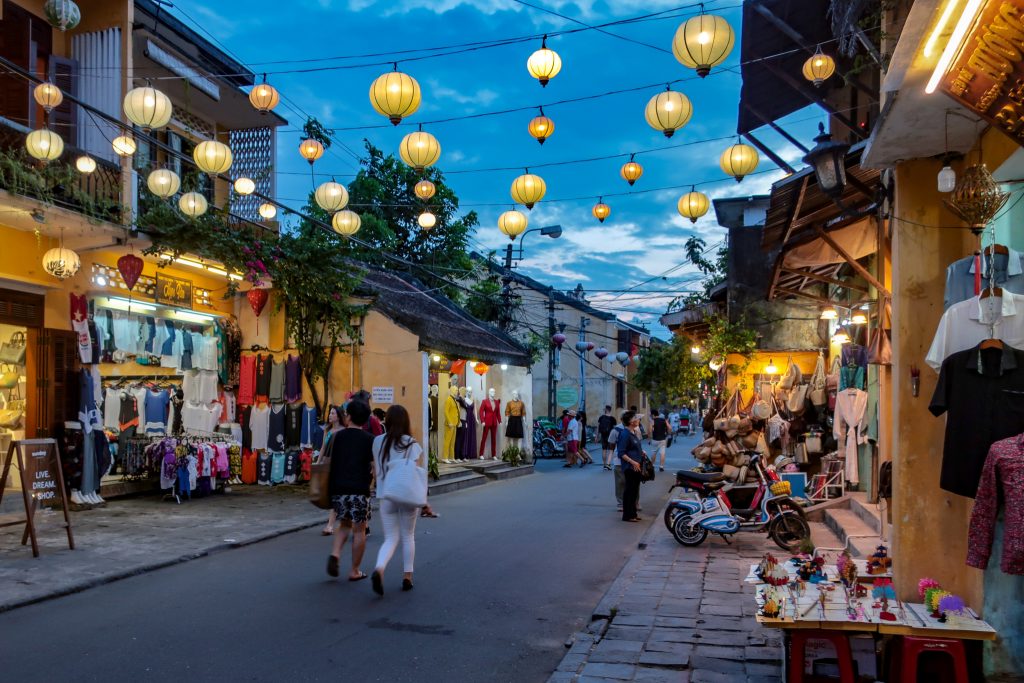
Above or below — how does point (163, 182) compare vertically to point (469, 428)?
above

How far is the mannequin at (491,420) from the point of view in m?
21.6

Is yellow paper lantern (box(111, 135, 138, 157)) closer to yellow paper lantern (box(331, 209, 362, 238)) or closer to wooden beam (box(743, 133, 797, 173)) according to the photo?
yellow paper lantern (box(331, 209, 362, 238))

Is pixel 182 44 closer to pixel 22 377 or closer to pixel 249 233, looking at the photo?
pixel 249 233

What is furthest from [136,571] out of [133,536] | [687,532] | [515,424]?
[515,424]

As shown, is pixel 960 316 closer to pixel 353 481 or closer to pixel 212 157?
pixel 353 481

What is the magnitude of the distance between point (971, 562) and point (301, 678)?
4185 millimetres

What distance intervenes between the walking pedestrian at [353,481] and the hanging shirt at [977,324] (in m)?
5.31

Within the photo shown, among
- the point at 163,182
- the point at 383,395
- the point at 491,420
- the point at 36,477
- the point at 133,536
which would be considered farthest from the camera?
the point at 491,420

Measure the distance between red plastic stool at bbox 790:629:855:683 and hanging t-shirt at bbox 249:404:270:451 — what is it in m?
13.0

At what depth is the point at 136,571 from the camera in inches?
318

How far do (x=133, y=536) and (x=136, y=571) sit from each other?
6.68 ft

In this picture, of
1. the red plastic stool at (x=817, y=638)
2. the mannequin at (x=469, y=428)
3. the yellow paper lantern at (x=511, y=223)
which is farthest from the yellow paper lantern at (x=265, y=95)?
the mannequin at (x=469, y=428)

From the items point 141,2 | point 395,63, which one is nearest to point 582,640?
point 395,63

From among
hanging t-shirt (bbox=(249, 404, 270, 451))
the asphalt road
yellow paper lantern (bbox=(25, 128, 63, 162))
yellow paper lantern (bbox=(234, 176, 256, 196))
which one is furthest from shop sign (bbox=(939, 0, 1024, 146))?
hanging t-shirt (bbox=(249, 404, 270, 451))
